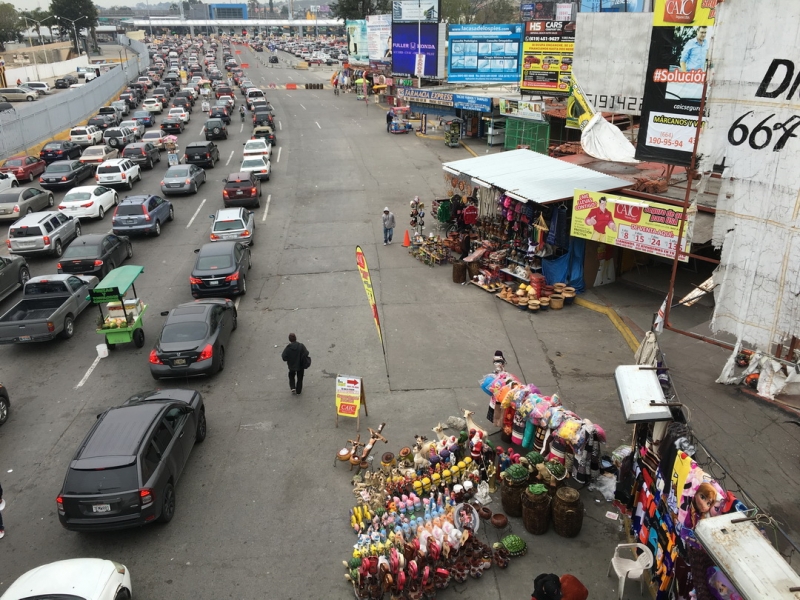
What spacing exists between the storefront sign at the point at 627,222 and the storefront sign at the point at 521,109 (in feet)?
56.3

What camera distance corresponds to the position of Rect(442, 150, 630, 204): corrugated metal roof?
55.1 ft

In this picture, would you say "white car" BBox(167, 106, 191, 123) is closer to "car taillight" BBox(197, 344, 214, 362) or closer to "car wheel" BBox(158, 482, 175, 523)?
"car taillight" BBox(197, 344, 214, 362)

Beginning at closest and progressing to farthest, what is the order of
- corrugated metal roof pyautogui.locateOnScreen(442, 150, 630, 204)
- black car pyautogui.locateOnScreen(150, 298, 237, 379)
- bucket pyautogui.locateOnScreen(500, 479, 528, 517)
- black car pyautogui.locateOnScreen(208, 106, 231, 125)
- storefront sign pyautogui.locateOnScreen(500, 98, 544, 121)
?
bucket pyautogui.locateOnScreen(500, 479, 528, 517), black car pyautogui.locateOnScreen(150, 298, 237, 379), corrugated metal roof pyautogui.locateOnScreen(442, 150, 630, 204), storefront sign pyautogui.locateOnScreen(500, 98, 544, 121), black car pyautogui.locateOnScreen(208, 106, 231, 125)

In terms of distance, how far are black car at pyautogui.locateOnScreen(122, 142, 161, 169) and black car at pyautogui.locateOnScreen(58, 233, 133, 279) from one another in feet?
52.6

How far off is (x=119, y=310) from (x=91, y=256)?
4.24 meters

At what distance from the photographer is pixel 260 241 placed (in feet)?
75.4

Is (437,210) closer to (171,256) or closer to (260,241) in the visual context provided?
(260,241)

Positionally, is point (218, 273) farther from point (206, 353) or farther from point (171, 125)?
point (171, 125)

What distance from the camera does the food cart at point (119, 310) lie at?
1434cm

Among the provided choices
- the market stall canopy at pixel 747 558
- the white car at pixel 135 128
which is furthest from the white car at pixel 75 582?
the white car at pixel 135 128

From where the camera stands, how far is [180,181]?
28516 mm

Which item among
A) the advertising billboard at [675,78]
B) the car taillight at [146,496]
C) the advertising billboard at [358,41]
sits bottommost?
the car taillight at [146,496]

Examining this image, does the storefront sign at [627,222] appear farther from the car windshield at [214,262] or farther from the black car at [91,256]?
the black car at [91,256]

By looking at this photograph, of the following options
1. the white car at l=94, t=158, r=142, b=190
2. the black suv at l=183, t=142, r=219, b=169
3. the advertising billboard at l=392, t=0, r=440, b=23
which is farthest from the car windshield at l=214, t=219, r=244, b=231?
the advertising billboard at l=392, t=0, r=440, b=23
